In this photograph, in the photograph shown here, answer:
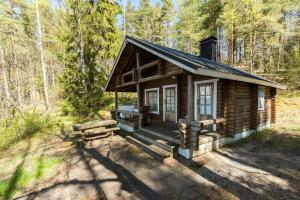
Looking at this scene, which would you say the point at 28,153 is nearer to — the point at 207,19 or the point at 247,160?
the point at 247,160

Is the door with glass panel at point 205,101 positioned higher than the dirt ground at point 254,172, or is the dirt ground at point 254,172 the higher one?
the door with glass panel at point 205,101

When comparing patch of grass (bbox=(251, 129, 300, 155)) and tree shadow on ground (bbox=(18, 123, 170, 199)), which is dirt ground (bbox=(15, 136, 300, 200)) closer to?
tree shadow on ground (bbox=(18, 123, 170, 199))

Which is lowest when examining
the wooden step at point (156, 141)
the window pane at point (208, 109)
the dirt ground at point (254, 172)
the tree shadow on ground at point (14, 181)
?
the tree shadow on ground at point (14, 181)

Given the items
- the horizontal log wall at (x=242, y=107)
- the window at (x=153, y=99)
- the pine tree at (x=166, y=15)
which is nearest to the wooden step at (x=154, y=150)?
the horizontal log wall at (x=242, y=107)

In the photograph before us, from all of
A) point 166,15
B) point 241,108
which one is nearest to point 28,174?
point 241,108

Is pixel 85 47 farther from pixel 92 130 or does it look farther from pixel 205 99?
pixel 205 99

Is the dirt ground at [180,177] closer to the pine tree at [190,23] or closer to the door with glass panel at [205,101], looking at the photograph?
the door with glass panel at [205,101]

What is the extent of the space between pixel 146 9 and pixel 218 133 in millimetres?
20895

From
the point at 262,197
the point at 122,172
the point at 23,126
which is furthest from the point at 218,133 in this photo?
the point at 23,126

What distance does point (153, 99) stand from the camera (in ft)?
30.5

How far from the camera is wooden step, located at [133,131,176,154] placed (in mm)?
4845

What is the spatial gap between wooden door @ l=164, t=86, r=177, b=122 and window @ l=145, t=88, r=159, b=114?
727 mm

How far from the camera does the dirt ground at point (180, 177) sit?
3.10 meters

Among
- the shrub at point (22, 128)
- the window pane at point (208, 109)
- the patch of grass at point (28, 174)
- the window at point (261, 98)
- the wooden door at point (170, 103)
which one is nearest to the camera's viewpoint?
the patch of grass at point (28, 174)
